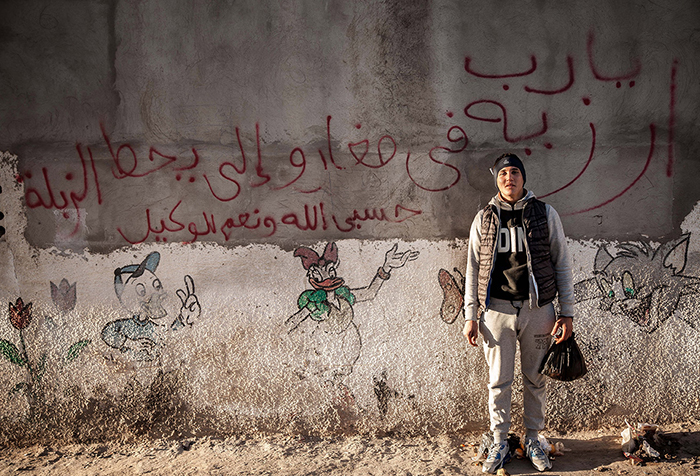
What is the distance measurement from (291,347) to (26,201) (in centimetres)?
205

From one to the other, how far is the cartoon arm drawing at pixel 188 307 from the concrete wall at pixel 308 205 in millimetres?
12

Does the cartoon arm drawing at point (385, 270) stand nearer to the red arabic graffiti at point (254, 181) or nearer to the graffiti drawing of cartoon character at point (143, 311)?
the red arabic graffiti at point (254, 181)

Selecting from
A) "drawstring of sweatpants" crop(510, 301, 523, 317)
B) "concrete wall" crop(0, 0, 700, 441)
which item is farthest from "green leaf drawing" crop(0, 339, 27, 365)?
"drawstring of sweatpants" crop(510, 301, 523, 317)

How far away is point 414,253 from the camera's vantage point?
3084 mm

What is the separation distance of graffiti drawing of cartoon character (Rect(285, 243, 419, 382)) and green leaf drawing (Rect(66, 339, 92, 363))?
54.3 inches

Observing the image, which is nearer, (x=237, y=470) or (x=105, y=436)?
(x=237, y=470)

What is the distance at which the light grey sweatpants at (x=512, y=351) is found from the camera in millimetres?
2641

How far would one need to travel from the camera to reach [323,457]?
2926mm

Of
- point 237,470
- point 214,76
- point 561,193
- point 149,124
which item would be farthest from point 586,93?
point 237,470

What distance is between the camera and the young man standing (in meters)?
2.60

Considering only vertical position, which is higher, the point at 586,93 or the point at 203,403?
the point at 586,93

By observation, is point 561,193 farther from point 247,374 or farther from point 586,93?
point 247,374

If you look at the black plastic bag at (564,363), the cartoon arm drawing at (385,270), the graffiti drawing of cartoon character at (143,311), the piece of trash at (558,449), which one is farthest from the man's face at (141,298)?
the piece of trash at (558,449)

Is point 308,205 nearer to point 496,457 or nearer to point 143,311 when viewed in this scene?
point 143,311
